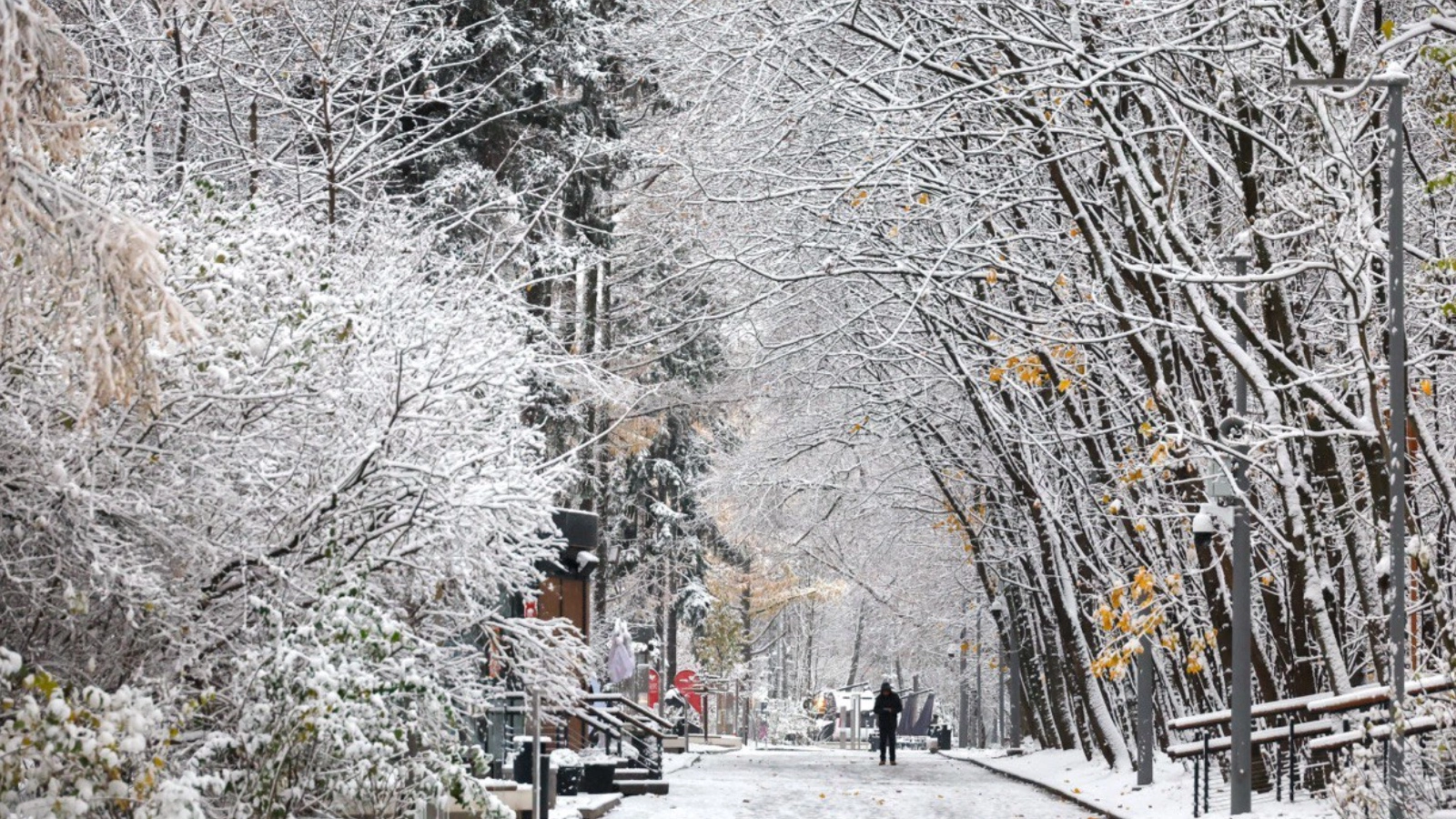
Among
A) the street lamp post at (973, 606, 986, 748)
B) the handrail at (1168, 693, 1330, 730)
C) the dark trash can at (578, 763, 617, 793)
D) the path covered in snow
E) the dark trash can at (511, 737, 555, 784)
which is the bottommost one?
the path covered in snow

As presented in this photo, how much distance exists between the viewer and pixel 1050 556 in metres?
27.3

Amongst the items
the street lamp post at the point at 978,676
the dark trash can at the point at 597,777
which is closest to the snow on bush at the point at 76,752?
the dark trash can at the point at 597,777

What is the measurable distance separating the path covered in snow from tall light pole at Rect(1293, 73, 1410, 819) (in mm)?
8010

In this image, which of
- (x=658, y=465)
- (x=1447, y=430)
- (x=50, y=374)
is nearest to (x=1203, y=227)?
(x=1447, y=430)

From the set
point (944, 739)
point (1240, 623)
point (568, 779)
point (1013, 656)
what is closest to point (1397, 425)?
point (1240, 623)

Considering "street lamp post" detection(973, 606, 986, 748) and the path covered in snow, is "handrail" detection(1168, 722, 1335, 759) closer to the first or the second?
the path covered in snow

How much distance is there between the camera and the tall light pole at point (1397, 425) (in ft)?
44.0

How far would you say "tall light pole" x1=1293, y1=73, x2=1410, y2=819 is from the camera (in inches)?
527

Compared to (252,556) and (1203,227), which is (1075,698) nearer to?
(1203,227)

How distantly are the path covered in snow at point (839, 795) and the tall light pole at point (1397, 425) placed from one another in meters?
8.01

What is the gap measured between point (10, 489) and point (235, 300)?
1893 mm

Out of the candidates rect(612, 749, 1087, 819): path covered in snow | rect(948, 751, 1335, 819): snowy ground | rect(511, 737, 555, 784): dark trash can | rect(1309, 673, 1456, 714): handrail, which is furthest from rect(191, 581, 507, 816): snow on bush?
rect(612, 749, 1087, 819): path covered in snow

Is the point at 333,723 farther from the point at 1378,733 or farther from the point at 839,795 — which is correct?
the point at 839,795

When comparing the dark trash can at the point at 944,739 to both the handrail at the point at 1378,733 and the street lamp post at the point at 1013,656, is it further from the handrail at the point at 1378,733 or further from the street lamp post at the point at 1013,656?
the handrail at the point at 1378,733
